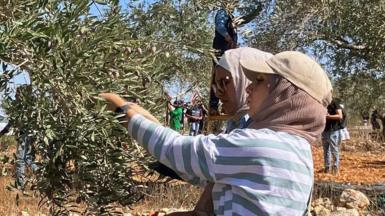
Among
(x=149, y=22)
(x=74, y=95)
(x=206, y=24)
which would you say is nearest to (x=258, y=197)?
(x=74, y=95)

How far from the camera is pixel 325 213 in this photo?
8055mm

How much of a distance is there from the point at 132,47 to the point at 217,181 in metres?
1.18

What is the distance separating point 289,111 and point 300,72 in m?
0.12

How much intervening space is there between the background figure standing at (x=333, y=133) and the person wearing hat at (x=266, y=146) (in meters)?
9.53

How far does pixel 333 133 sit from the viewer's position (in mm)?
12398

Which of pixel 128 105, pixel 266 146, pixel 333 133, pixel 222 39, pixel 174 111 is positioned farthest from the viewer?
pixel 333 133

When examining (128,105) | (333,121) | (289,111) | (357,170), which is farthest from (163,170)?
(357,170)

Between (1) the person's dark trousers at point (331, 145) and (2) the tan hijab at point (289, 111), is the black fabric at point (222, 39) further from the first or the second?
(1) the person's dark trousers at point (331, 145)

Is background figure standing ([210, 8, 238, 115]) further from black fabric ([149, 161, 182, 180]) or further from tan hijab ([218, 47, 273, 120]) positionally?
tan hijab ([218, 47, 273, 120])

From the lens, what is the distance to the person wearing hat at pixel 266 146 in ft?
6.79

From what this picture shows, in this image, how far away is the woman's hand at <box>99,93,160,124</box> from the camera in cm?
228

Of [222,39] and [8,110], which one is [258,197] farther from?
[222,39]

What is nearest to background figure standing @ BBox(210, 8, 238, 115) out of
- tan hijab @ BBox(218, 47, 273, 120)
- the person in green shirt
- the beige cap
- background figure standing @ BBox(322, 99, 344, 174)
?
the person in green shirt

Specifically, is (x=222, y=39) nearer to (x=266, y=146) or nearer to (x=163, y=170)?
(x=163, y=170)
